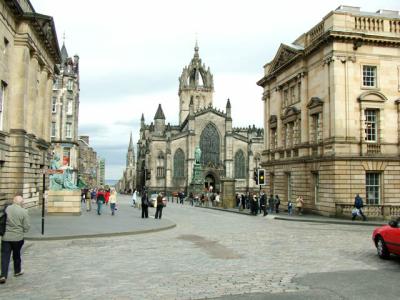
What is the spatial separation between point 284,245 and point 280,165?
69.7 feet

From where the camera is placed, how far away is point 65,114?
63.2 metres

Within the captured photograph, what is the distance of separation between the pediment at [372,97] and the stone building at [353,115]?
6 centimetres

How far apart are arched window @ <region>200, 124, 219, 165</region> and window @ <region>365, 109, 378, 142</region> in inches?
2218

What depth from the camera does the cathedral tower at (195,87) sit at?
331 ft

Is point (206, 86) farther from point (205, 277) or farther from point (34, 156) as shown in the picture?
point (205, 277)

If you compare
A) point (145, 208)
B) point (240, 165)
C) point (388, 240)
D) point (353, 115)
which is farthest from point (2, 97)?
point (240, 165)

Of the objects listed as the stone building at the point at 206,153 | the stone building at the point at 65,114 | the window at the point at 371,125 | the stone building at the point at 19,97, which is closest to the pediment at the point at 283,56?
the window at the point at 371,125

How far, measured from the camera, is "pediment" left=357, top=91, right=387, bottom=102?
2712cm

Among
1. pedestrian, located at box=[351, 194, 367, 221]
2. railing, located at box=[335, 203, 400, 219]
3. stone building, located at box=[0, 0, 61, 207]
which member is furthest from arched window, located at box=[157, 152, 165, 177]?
pedestrian, located at box=[351, 194, 367, 221]

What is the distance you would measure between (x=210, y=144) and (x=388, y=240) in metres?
72.8

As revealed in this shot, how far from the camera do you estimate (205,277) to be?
364 inches

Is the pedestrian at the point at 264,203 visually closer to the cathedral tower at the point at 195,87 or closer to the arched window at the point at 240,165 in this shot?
the arched window at the point at 240,165

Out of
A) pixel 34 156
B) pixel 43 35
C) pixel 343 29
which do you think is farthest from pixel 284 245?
pixel 43 35

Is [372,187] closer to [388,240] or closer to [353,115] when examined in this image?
[353,115]
